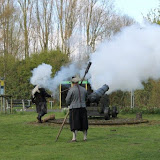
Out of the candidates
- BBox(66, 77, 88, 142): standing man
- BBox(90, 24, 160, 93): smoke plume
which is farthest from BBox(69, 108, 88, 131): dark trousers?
BBox(90, 24, 160, 93): smoke plume

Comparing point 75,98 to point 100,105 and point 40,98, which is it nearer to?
point 40,98

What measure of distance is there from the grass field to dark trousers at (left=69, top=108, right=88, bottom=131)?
0.40 meters

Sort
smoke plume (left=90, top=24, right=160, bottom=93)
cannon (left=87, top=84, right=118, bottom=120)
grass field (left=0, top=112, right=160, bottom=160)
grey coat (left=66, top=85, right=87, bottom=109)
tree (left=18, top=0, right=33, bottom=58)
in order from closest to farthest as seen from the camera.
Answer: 1. grass field (left=0, top=112, right=160, bottom=160)
2. grey coat (left=66, top=85, right=87, bottom=109)
3. cannon (left=87, top=84, right=118, bottom=120)
4. smoke plume (left=90, top=24, right=160, bottom=93)
5. tree (left=18, top=0, right=33, bottom=58)

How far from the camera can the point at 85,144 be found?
10578 millimetres

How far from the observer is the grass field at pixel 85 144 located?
868 cm

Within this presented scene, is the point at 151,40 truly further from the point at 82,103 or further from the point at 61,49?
the point at 61,49

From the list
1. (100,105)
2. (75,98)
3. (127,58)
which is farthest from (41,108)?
(75,98)

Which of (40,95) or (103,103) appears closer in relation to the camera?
(40,95)

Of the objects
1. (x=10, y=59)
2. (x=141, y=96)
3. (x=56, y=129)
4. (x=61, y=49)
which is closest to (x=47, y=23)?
(x=61, y=49)

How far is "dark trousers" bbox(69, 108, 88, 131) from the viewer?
1148cm

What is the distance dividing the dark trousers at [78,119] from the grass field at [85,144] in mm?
401

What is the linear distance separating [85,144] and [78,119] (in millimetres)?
1151

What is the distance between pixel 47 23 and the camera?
44.4m

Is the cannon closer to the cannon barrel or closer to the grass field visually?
the cannon barrel
